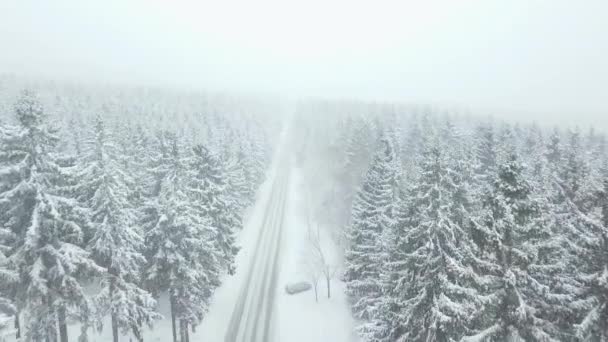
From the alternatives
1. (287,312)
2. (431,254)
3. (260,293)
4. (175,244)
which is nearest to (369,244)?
(431,254)

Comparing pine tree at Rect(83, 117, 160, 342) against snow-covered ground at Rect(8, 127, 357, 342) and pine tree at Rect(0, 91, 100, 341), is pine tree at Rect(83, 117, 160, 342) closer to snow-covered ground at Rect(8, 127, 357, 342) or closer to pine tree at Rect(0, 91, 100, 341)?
pine tree at Rect(0, 91, 100, 341)

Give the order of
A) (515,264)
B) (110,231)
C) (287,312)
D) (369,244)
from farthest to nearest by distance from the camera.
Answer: (287,312) < (369,244) < (110,231) < (515,264)

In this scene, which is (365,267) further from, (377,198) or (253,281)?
(253,281)

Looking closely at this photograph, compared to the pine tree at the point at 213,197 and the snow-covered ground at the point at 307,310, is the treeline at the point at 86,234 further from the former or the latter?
the snow-covered ground at the point at 307,310

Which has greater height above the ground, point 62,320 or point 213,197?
point 213,197

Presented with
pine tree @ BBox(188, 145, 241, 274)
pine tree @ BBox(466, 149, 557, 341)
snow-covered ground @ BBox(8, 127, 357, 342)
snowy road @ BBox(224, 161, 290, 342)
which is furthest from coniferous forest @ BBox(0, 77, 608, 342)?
snowy road @ BBox(224, 161, 290, 342)

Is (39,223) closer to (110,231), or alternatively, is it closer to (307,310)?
(110,231)

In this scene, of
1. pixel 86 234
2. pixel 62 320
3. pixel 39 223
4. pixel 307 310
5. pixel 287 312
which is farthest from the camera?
pixel 307 310

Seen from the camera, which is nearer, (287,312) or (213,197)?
(213,197)

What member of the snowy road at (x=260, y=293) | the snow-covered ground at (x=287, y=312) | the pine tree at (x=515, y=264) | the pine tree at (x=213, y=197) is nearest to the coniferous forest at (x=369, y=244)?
the pine tree at (x=515, y=264)
